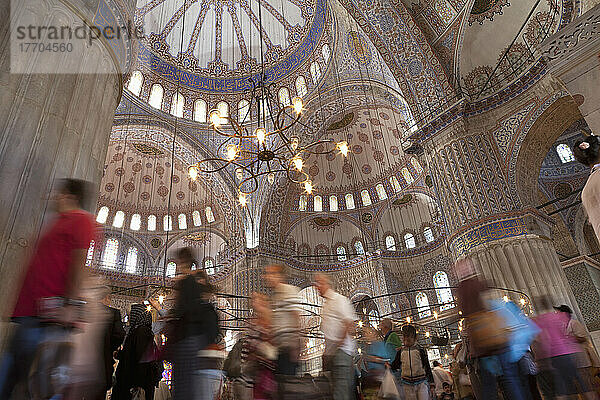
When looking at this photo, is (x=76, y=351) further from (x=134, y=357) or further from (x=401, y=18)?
(x=401, y=18)

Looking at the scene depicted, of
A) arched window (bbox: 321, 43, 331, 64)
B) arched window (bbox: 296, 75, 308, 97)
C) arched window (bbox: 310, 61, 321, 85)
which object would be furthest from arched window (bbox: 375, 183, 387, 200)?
arched window (bbox: 321, 43, 331, 64)

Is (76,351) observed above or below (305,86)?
below

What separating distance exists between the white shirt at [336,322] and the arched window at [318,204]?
15151mm

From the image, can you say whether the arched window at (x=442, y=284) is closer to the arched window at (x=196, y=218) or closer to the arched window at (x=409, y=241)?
the arched window at (x=409, y=241)

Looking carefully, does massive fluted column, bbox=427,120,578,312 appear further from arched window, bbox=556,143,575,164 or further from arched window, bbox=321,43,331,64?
arched window, bbox=556,143,575,164

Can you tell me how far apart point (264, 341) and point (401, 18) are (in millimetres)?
10742

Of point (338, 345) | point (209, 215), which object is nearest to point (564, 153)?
point (338, 345)

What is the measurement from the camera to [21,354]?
2.06m

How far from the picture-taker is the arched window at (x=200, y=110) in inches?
655

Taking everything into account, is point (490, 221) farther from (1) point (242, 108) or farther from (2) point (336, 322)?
(1) point (242, 108)

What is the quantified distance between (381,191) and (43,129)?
16.8 meters

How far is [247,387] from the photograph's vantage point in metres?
4.02

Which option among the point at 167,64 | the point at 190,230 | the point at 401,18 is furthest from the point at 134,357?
the point at 190,230

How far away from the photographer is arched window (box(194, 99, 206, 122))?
16625 mm
